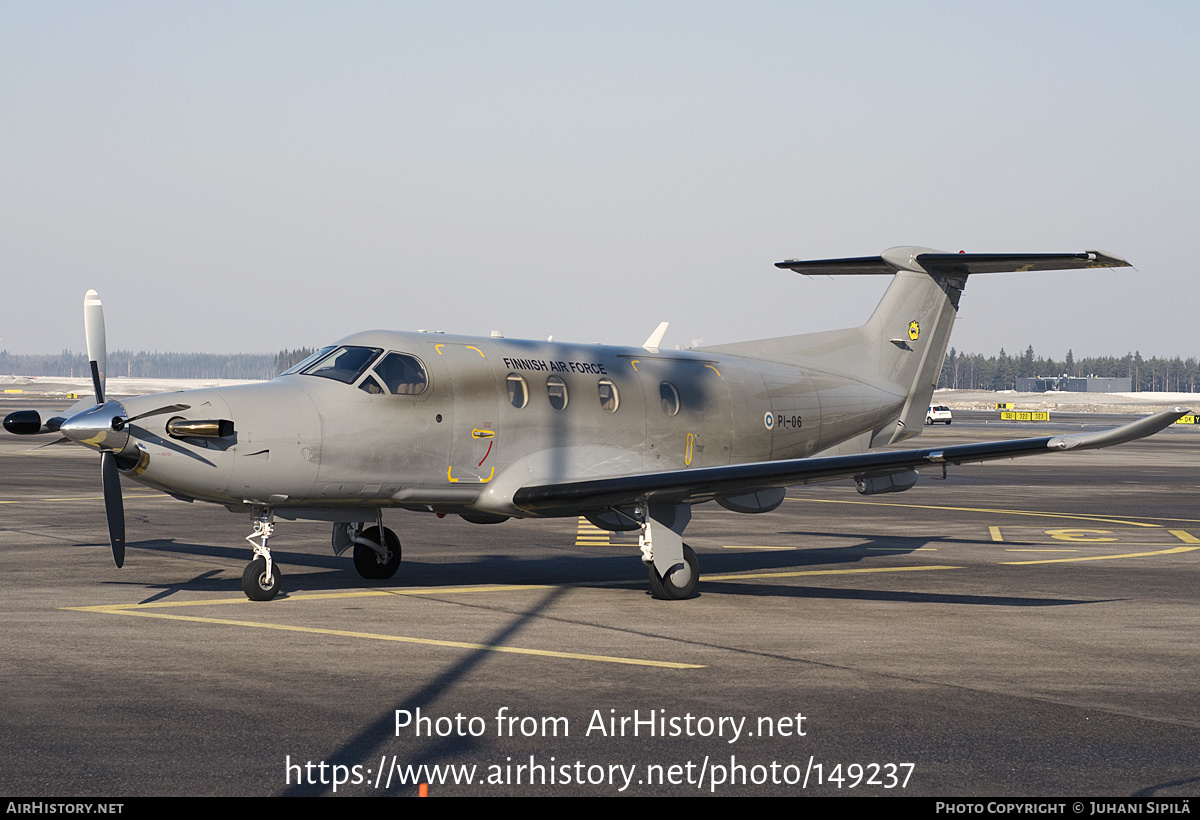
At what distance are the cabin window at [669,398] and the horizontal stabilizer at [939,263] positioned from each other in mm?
4771

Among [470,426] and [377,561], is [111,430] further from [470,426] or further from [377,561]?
→ [377,561]

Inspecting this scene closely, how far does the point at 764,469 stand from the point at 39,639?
24.9 feet

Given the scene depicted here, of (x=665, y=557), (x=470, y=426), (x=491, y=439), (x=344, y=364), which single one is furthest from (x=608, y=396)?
(x=344, y=364)

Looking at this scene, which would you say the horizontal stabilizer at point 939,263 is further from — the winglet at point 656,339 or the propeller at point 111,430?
the propeller at point 111,430

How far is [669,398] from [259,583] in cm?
614

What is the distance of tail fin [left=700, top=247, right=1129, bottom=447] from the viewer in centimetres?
1886

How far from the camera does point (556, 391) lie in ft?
49.2

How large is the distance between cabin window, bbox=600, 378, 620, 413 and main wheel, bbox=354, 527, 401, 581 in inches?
130

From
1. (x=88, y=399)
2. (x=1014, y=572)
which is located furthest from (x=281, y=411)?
(x=1014, y=572)

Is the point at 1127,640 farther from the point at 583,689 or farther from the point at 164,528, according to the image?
the point at 164,528

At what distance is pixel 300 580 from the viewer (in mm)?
15062

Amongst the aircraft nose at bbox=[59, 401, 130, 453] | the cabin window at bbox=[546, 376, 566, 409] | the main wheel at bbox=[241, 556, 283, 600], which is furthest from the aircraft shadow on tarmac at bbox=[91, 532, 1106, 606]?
the cabin window at bbox=[546, 376, 566, 409]

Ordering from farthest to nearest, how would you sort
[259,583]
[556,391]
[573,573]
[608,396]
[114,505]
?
[573,573] → [608,396] → [556,391] → [259,583] → [114,505]

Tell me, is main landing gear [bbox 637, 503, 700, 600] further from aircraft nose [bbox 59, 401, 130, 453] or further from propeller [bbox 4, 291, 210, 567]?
aircraft nose [bbox 59, 401, 130, 453]
